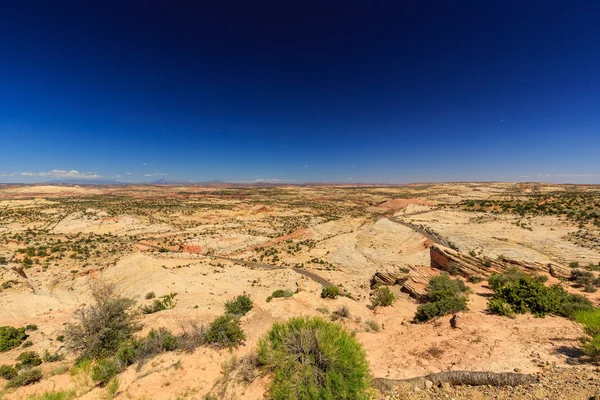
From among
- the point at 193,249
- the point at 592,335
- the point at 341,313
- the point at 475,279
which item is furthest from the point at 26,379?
the point at 193,249

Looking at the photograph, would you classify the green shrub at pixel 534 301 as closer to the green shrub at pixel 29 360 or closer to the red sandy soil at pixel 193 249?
the green shrub at pixel 29 360

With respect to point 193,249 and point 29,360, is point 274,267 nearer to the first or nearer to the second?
point 193,249

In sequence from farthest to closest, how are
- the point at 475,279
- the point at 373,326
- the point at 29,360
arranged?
the point at 475,279 < the point at 373,326 < the point at 29,360

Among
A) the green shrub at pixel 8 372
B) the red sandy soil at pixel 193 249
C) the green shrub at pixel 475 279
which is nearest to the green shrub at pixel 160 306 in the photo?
the green shrub at pixel 8 372

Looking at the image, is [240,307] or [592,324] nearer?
[592,324]

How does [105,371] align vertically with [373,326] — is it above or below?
above

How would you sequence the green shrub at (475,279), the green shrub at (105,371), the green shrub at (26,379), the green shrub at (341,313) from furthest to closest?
1. the green shrub at (475,279)
2. the green shrub at (341,313)
3. the green shrub at (26,379)
4. the green shrub at (105,371)

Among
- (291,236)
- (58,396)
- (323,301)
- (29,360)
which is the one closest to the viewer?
(58,396)

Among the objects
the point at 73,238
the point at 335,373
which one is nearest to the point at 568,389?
the point at 335,373

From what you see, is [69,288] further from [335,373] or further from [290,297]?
[335,373]
